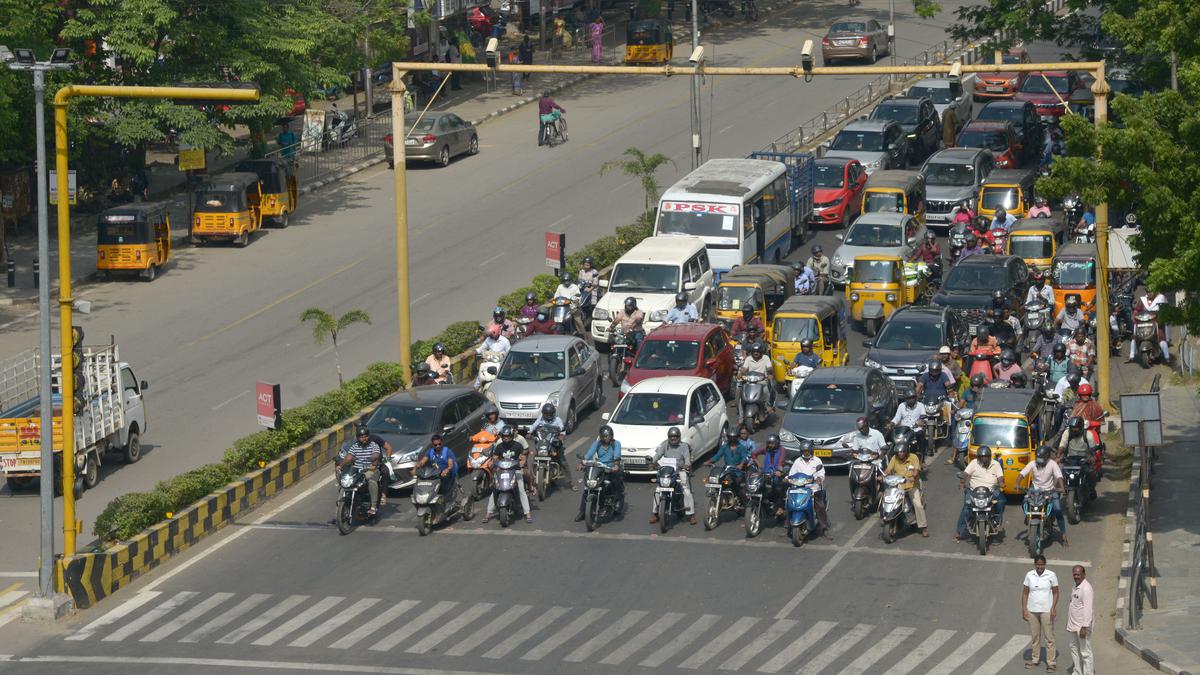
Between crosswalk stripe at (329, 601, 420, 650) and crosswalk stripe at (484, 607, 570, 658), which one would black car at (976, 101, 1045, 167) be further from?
crosswalk stripe at (329, 601, 420, 650)

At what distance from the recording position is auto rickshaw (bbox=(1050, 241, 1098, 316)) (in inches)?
1539

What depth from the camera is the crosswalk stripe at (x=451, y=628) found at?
24.2 meters

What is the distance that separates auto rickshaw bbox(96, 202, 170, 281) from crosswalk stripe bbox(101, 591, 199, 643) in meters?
20.2

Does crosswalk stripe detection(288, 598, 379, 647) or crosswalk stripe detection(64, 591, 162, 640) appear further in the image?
crosswalk stripe detection(64, 591, 162, 640)

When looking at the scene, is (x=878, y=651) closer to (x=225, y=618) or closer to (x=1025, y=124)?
(x=225, y=618)

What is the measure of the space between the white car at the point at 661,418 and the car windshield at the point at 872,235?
11.8 m

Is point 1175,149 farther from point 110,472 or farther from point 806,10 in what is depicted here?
point 806,10

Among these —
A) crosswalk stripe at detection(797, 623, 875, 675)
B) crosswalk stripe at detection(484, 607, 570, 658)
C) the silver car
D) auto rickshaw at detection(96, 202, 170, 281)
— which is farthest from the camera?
auto rickshaw at detection(96, 202, 170, 281)

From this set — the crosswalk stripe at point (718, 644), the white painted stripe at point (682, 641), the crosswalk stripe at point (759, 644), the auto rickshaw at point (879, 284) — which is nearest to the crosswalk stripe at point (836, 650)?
the crosswalk stripe at point (759, 644)

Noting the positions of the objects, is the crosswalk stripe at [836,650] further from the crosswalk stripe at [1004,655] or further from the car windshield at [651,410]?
the car windshield at [651,410]

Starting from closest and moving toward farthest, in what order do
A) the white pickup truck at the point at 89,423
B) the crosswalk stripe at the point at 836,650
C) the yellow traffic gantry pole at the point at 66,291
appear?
1. the crosswalk stripe at the point at 836,650
2. the yellow traffic gantry pole at the point at 66,291
3. the white pickup truck at the point at 89,423

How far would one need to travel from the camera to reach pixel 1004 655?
77.6 ft

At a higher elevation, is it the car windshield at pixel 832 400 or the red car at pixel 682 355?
the red car at pixel 682 355

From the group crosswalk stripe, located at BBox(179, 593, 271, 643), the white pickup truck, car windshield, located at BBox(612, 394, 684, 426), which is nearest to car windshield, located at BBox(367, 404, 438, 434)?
car windshield, located at BBox(612, 394, 684, 426)
